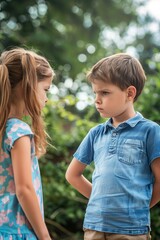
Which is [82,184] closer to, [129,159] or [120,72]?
[129,159]

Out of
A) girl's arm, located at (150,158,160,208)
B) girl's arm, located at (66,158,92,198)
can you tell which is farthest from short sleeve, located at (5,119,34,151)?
girl's arm, located at (150,158,160,208)

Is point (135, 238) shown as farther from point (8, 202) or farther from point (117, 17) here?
point (117, 17)

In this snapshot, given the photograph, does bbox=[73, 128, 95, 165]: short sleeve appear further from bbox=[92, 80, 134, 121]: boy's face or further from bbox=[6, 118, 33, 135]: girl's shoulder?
bbox=[6, 118, 33, 135]: girl's shoulder

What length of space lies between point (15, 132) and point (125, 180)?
24.7 inches

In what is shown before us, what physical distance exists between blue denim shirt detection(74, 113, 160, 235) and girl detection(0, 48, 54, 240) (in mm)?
336

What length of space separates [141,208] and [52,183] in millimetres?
2773

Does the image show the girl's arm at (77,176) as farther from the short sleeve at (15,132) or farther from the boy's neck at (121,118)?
the short sleeve at (15,132)

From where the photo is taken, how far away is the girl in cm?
209

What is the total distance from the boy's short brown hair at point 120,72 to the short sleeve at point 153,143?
262mm

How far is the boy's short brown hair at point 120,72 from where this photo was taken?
244 cm

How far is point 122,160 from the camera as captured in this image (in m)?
2.37

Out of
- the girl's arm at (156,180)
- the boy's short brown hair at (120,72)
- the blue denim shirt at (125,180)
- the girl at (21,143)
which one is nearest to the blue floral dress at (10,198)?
the girl at (21,143)

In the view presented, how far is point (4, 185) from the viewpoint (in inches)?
86.0

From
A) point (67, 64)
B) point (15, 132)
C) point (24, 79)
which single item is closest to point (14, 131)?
point (15, 132)
